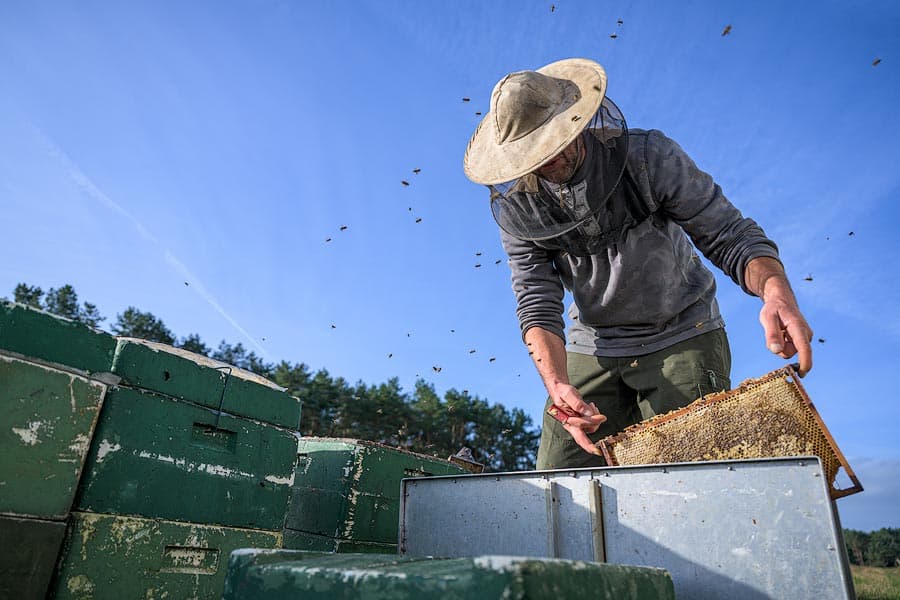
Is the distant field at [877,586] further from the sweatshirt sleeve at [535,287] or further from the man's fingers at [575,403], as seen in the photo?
the man's fingers at [575,403]

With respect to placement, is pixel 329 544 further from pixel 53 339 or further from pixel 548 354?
pixel 53 339

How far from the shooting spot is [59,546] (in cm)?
198

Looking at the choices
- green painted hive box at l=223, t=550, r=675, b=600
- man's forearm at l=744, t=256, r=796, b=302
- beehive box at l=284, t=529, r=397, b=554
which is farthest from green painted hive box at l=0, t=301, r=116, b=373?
man's forearm at l=744, t=256, r=796, b=302

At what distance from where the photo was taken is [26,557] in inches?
74.3

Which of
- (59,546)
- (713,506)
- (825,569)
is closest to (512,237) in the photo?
(713,506)

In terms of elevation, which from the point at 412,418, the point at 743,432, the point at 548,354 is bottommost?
the point at 743,432

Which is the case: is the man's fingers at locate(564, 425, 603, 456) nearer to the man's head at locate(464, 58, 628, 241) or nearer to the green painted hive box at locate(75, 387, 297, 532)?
the man's head at locate(464, 58, 628, 241)

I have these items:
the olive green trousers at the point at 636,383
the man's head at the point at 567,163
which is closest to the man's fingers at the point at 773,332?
the olive green trousers at the point at 636,383

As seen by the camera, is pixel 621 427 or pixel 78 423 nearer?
pixel 78 423

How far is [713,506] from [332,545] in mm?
2281

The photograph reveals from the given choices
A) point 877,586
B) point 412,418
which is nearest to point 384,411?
point 412,418

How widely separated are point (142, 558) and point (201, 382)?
0.69m

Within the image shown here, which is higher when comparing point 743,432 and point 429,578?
point 743,432

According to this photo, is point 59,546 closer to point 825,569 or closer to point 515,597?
point 515,597
